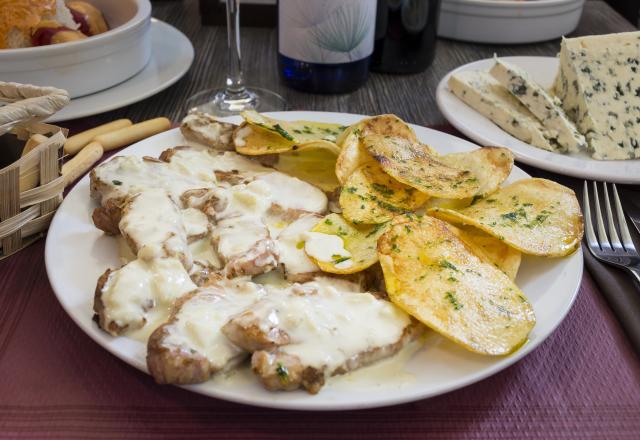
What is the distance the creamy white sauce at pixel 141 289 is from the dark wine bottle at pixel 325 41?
1.05 meters

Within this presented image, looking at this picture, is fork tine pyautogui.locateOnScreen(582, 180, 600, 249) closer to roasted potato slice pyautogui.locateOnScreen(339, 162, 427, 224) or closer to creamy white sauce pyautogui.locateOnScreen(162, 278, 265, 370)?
roasted potato slice pyautogui.locateOnScreen(339, 162, 427, 224)

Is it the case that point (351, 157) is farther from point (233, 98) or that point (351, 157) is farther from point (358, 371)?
point (233, 98)

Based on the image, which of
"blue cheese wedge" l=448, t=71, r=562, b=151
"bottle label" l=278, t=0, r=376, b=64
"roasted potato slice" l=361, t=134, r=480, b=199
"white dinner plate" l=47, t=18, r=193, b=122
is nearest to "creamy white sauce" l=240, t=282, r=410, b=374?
"roasted potato slice" l=361, t=134, r=480, b=199

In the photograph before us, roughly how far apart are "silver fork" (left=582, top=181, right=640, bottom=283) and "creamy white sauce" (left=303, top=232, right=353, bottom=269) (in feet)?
1.74

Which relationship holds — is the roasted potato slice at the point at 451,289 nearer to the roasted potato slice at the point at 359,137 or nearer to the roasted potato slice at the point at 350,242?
the roasted potato slice at the point at 350,242

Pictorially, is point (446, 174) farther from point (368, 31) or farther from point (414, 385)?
point (368, 31)

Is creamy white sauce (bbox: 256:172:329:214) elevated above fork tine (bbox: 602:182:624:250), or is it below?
above

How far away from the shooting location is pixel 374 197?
3.98 feet

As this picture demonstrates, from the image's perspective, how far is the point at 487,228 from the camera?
1081mm

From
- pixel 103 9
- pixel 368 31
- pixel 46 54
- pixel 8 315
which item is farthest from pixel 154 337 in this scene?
pixel 103 9

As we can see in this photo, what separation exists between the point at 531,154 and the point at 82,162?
3.33 feet

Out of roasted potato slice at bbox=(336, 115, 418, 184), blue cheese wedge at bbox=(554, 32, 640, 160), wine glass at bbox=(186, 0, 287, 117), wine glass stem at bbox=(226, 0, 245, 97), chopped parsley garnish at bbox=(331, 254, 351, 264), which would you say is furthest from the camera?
wine glass at bbox=(186, 0, 287, 117)

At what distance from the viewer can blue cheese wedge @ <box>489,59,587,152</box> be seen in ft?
5.18

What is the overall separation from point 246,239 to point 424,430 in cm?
40
